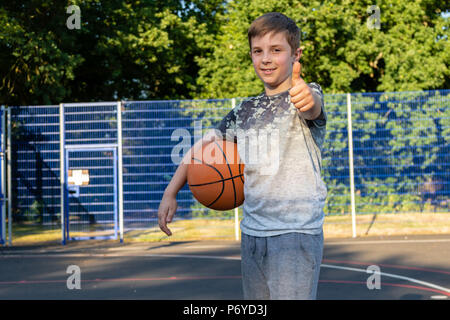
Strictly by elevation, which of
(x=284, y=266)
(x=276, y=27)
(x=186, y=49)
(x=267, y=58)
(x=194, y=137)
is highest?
(x=186, y=49)

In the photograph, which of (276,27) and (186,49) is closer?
(276,27)

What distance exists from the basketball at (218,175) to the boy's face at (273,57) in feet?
1.69

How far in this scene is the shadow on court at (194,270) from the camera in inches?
303

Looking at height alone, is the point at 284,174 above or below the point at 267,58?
below

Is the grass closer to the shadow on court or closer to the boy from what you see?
the shadow on court

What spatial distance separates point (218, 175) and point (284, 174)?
743mm

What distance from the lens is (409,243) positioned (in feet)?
40.8

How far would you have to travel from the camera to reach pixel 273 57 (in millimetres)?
3055

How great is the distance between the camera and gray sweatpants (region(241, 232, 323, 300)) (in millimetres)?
2957

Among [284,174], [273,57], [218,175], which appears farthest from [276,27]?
[218,175]

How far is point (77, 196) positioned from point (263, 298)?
38.4ft

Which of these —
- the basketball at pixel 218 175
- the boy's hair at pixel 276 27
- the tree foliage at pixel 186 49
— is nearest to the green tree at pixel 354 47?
the tree foliage at pixel 186 49

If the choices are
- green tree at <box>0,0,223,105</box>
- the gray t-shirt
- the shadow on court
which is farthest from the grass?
the gray t-shirt

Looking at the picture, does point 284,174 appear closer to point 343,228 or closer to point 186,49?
point 343,228
